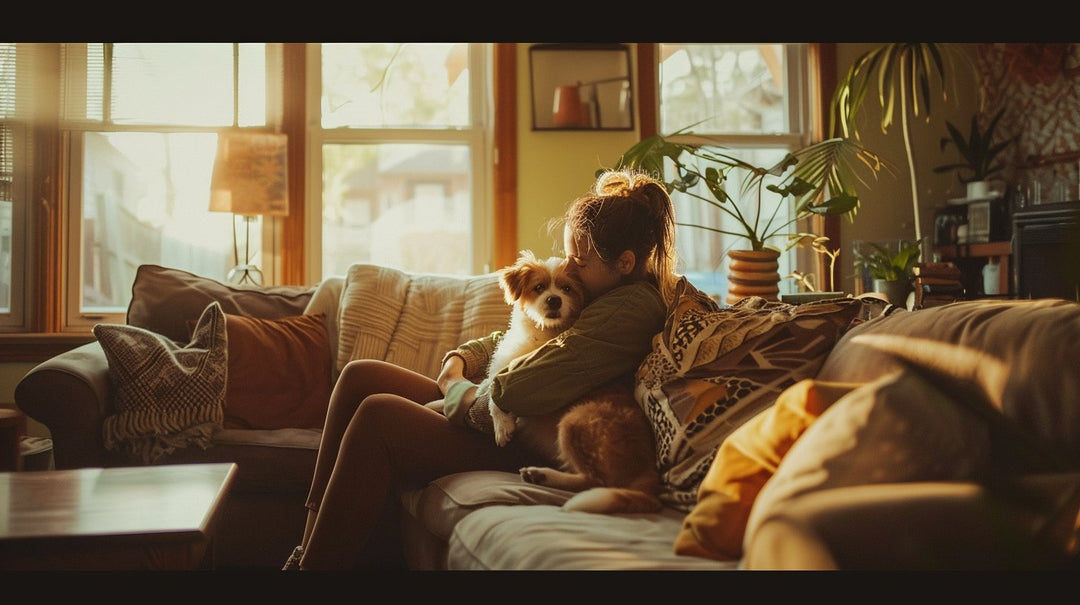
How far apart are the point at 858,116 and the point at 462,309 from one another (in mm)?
2478

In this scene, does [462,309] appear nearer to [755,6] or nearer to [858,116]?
[755,6]

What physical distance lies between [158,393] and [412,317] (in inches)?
35.3

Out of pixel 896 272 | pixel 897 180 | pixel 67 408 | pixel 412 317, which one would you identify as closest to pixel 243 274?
pixel 412 317

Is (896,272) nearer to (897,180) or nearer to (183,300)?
(897,180)

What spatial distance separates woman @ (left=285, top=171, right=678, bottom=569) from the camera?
1.76 metres

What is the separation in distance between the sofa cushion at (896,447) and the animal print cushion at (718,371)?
550 millimetres

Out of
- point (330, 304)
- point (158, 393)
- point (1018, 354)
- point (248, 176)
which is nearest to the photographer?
point (1018, 354)

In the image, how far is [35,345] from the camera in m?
3.75

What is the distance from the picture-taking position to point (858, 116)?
4297 mm

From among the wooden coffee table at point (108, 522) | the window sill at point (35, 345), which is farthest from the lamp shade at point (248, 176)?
the wooden coffee table at point (108, 522)

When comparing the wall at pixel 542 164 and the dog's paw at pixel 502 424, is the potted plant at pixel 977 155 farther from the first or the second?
the dog's paw at pixel 502 424

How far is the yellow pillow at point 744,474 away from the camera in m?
1.19

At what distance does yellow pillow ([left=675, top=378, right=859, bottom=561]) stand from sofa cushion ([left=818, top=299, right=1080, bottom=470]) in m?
0.16

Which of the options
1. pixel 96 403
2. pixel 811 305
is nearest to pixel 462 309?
pixel 96 403
